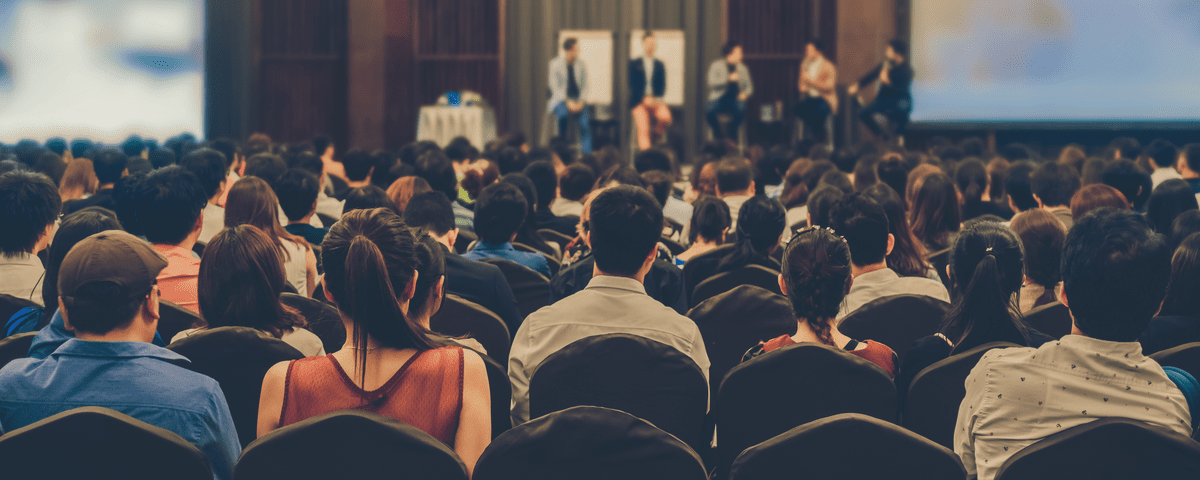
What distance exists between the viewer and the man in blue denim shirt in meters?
1.73

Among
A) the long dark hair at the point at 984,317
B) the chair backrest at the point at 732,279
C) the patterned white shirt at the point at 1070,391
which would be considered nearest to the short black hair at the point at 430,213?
the chair backrest at the point at 732,279

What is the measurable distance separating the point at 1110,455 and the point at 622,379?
0.89m

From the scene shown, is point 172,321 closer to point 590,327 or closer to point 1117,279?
point 590,327

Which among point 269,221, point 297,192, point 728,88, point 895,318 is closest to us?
point 895,318

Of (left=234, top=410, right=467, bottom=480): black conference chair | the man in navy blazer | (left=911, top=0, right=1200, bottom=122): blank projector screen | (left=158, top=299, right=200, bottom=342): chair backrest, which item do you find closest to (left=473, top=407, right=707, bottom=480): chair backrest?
(left=234, top=410, right=467, bottom=480): black conference chair

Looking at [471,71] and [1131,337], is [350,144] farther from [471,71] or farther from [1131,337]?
[1131,337]

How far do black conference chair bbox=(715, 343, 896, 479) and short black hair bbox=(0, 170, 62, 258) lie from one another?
219 cm

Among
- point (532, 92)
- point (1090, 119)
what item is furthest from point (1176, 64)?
point (532, 92)

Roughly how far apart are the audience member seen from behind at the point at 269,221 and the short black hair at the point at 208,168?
40.6 inches

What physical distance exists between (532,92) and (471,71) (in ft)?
2.67

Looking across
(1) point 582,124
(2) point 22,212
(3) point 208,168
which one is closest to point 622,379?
(2) point 22,212

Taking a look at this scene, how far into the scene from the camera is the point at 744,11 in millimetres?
12172

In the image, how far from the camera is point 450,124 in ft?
37.0

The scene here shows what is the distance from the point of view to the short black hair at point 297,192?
3873 millimetres
